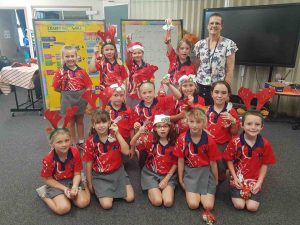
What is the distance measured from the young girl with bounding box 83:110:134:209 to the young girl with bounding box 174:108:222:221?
1.43 feet

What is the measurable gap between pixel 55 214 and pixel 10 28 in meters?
7.32

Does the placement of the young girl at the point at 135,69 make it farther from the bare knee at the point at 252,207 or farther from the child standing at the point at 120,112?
the bare knee at the point at 252,207

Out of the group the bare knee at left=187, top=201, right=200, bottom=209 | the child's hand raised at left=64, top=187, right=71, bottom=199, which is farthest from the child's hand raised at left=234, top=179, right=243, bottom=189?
the child's hand raised at left=64, top=187, right=71, bottom=199

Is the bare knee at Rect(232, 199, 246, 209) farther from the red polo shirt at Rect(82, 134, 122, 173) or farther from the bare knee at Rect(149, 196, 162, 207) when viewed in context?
the red polo shirt at Rect(82, 134, 122, 173)

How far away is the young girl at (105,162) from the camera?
6.63 feet

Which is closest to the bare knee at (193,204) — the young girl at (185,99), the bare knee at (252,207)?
the bare knee at (252,207)

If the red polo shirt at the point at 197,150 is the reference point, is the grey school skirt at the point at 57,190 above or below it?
below

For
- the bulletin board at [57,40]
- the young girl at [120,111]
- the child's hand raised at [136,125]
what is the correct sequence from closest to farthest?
the child's hand raised at [136,125], the young girl at [120,111], the bulletin board at [57,40]

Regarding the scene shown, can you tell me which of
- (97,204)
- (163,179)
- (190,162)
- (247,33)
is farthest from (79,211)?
(247,33)

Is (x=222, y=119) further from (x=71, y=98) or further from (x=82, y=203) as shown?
(x=71, y=98)

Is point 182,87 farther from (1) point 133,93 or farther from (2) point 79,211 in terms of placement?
(2) point 79,211

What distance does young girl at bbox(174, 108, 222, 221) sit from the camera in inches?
76.8

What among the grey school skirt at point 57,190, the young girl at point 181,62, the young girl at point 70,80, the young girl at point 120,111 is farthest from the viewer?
the young girl at point 70,80

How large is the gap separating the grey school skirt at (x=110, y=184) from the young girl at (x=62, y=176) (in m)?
0.10
